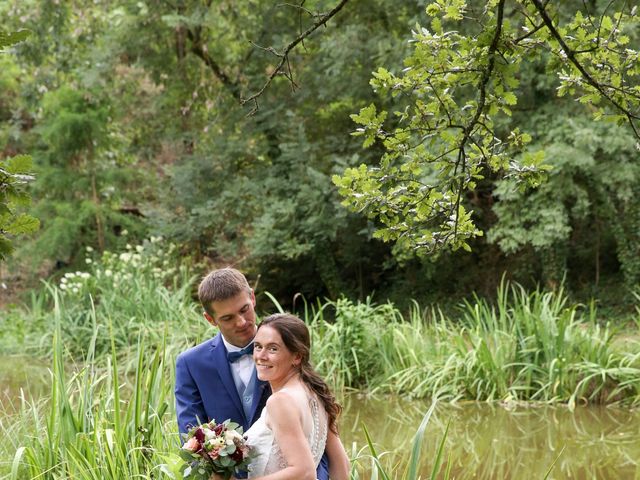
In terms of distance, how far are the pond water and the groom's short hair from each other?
10.7 ft

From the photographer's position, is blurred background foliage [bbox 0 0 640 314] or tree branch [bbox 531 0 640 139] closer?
tree branch [bbox 531 0 640 139]

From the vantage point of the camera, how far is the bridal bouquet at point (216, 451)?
2812mm

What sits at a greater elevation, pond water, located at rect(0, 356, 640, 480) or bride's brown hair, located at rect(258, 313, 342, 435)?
bride's brown hair, located at rect(258, 313, 342, 435)

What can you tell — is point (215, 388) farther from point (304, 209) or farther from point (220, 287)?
point (304, 209)

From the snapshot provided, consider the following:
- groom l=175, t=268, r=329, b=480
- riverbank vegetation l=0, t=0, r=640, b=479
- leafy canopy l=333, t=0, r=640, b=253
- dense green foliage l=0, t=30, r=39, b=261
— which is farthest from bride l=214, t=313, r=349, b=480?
riverbank vegetation l=0, t=0, r=640, b=479

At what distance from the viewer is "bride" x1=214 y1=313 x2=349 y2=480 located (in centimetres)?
292

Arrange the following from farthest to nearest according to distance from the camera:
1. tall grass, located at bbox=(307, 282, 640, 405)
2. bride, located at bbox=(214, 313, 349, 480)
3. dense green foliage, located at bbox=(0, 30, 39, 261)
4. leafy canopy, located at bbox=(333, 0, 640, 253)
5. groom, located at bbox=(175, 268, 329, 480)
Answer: tall grass, located at bbox=(307, 282, 640, 405)
groom, located at bbox=(175, 268, 329, 480)
leafy canopy, located at bbox=(333, 0, 640, 253)
bride, located at bbox=(214, 313, 349, 480)
dense green foliage, located at bbox=(0, 30, 39, 261)

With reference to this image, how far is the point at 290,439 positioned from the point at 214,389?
55cm

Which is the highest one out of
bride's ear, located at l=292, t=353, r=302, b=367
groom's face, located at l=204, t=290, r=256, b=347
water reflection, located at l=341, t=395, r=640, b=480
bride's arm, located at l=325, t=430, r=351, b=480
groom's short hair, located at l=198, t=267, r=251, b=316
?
groom's short hair, located at l=198, t=267, r=251, b=316

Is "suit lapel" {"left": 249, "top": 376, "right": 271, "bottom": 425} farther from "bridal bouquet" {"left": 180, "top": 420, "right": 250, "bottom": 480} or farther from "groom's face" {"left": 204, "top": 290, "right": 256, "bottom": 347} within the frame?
"bridal bouquet" {"left": 180, "top": 420, "right": 250, "bottom": 480}

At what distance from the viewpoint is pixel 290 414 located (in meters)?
2.94

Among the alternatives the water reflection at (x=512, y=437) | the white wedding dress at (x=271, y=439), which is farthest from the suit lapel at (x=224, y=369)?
the water reflection at (x=512, y=437)

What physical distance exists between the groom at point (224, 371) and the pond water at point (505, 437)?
3061 mm

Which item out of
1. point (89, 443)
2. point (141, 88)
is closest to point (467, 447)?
point (89, 443)
